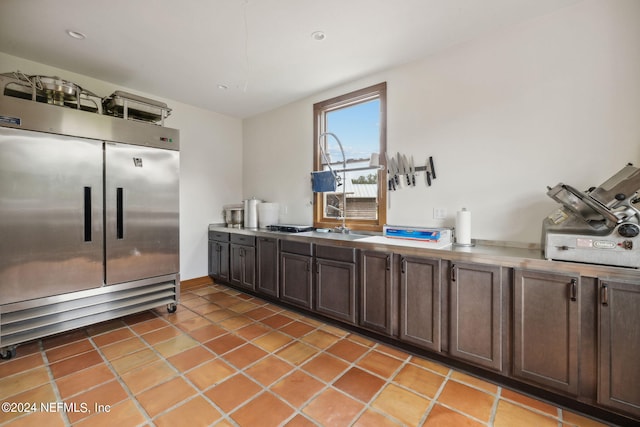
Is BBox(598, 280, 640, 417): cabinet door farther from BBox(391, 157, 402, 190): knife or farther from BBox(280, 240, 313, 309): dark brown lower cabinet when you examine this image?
BBox(280, 240, 313, 309): dark brown lower cabinet

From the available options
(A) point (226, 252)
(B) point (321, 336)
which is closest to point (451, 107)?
(B) point (321, 336)

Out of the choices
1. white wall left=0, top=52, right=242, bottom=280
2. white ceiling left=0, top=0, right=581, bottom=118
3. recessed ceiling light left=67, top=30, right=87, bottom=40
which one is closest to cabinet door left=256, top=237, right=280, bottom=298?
white wall left=0, top=52, right=242, bottom=280

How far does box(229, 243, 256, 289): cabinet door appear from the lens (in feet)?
11.6

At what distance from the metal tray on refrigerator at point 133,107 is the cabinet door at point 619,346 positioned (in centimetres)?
399

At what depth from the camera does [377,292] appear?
94.2 inches

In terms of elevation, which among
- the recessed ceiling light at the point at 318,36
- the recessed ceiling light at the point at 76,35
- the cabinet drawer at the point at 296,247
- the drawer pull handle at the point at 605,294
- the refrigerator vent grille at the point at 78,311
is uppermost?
the recessed ceiling light at the point at 76,35

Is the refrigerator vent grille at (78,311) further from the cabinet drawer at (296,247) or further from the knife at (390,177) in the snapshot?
the knife at (390,177)

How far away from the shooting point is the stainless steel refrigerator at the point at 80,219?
219 cm

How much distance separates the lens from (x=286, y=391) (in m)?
1.80

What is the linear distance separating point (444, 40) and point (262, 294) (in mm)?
3266

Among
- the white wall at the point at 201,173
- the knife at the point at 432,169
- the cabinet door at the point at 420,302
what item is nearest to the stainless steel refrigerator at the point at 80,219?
the white wall at the point at 201,173

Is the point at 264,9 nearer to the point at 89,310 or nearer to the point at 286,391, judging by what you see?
the point at 286,391

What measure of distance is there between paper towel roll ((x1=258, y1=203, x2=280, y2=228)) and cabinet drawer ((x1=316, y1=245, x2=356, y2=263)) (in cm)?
126

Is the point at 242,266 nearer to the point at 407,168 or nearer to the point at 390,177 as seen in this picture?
the point at 390,177
